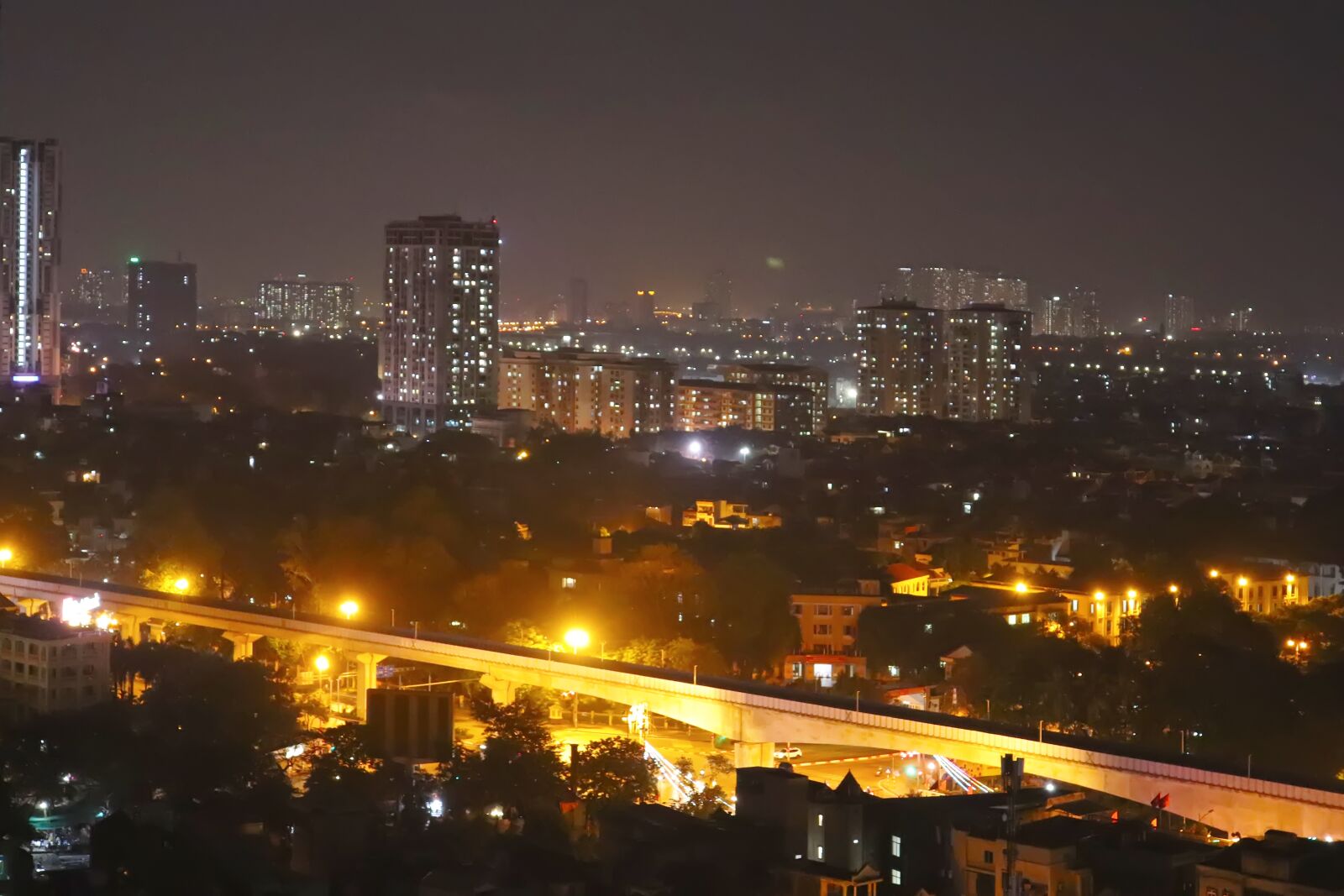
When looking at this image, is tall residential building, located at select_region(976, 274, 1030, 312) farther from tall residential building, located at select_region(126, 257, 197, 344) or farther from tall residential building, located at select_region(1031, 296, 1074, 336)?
tall residential building, located at select_region(126, 257, 197, 344)

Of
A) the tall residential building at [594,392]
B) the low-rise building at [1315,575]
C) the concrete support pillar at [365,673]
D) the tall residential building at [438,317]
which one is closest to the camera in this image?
the concrete support pillar at [365,673]

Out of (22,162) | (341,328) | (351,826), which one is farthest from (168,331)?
(351,826)

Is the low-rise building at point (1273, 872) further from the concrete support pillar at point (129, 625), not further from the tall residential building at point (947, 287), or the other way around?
the tall residential building at point (947, 287)

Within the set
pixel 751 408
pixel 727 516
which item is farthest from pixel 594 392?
pixel 727 516

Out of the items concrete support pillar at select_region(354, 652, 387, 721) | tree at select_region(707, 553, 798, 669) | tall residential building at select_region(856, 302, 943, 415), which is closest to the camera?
concrete support pillar at select_region(354, 652, 387, 721)

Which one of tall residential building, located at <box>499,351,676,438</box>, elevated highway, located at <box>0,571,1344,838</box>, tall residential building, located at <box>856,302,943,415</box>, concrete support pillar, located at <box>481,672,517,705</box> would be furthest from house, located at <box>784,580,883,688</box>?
tall residential building, located at <box>856,302,943,415</box>

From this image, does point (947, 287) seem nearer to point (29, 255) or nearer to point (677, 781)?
point (29, 255)

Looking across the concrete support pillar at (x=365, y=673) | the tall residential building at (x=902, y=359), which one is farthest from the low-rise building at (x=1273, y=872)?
the tall residential building at (x=902, y=359)
